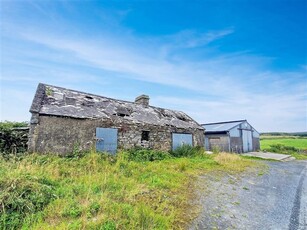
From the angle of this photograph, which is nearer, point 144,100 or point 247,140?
point 144,100

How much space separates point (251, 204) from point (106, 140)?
8.50 metres

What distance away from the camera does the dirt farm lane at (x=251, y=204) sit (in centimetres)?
441

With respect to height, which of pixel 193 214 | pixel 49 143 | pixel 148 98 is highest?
pixel 148 98

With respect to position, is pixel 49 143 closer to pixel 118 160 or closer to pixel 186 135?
pixel 118 160

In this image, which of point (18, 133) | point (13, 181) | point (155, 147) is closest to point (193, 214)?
point (13, 181)

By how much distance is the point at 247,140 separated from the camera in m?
23.5

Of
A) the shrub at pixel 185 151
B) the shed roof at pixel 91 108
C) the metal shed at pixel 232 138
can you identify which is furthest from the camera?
the metal shed at pixel 232 138

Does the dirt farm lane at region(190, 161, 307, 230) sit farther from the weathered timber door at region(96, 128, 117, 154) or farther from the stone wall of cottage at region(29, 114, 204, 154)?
the weathered timber door at region(96, 128, 117, 154)

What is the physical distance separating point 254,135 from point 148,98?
18086mm

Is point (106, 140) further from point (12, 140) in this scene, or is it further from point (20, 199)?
point (20, 199)

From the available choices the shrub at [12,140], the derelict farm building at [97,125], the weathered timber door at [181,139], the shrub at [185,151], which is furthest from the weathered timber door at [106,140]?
the weathered timber door at [181,139]

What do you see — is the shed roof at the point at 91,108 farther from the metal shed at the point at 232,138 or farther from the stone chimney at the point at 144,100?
the metal shed at the point at 232,138

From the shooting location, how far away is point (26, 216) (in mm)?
3713

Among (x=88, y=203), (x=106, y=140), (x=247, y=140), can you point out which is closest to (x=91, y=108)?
(x=106, y=140)
